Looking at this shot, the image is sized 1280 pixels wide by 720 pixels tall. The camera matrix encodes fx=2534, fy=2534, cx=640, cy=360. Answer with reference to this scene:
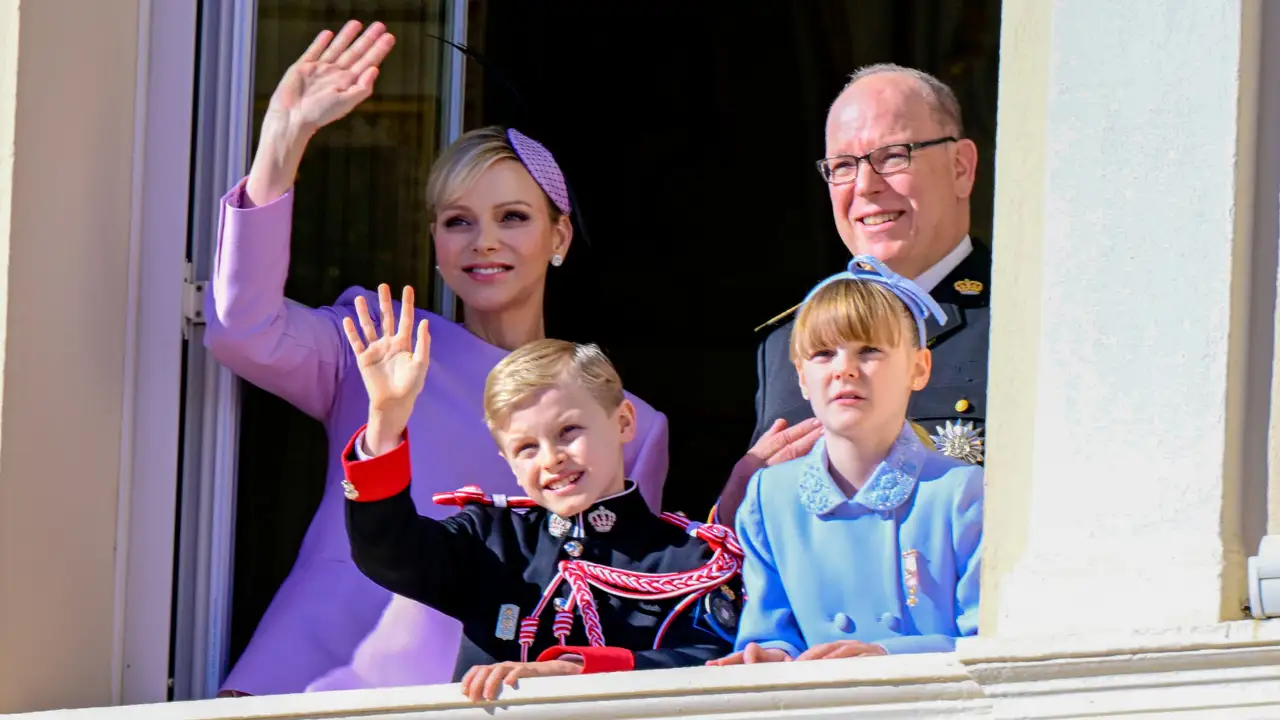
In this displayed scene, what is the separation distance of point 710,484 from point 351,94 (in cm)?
239

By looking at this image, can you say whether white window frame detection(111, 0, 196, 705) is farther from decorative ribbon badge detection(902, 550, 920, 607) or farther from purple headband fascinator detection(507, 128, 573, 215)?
decorative ribbon badge detection(902, 550, 920, 607)

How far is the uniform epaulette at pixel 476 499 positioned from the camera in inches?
191

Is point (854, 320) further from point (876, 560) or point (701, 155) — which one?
point (701, 155)

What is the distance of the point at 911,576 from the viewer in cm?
453

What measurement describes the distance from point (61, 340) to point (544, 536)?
99 cm

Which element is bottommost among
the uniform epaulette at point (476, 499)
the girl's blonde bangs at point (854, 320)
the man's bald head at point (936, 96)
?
the uniform epaulette at point (476, 499)

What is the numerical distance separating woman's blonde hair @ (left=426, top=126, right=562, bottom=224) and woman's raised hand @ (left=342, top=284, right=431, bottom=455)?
606 millimetres

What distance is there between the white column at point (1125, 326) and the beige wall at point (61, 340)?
1.73m

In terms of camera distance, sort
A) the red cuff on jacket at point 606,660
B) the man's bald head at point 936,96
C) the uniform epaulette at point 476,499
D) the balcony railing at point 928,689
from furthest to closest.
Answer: the man's bald head at point 936,96
the uniform epaulette at point 476,499
the red cuff on jacket at point 606,660
the balcony railing at point 928,689

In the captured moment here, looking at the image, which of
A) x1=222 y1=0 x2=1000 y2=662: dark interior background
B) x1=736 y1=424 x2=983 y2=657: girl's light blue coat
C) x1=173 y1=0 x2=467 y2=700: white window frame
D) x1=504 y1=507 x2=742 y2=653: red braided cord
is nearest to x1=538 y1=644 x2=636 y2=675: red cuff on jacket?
x1=504 y1=507 x2=742 y2=653: red braided cord

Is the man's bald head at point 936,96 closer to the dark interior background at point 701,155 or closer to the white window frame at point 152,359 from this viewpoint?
the white window frame at point 152,359

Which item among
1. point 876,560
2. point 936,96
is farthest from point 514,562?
point 936,96

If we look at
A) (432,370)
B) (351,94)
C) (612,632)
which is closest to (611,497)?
(612,632)

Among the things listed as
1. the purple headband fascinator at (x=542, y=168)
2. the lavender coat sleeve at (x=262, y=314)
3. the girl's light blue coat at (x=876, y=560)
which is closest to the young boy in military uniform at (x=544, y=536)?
the girl's light blue coat at (x=876, y=560)
